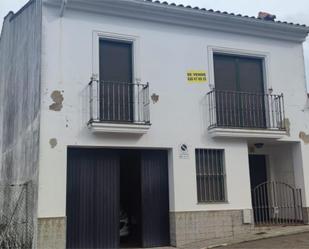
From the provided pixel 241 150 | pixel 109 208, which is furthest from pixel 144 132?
pixel 241 150

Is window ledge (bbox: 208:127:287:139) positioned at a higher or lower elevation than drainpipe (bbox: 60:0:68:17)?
lower

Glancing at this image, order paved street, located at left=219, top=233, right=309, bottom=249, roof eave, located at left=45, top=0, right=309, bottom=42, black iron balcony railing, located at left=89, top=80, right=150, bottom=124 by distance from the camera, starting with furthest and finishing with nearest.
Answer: roof eave, located at left=45, top=0, right=309, bottom=42 < black iron balcony railing, located at left=89, top=80, right=150, bottom=124 < paved street, located at left=219, top=233, right=309, bottom=249

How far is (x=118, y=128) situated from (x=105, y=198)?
1.81 m

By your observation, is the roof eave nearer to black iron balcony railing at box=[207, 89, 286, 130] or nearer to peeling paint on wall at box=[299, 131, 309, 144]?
black iron balcony railing at box=[207, 89, 286, 130]

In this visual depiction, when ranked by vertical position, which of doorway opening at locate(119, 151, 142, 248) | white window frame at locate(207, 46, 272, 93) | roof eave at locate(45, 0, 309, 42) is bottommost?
doorway opening at locate(119, 151, 142, 248)

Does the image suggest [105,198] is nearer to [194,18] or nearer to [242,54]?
[194,18]

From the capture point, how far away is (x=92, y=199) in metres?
11.2

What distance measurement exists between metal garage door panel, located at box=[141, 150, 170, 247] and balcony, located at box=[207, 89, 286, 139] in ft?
5.51

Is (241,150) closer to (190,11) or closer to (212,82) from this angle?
(212,82)

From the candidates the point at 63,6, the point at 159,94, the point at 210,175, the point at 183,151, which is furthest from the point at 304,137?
the point at 63,6

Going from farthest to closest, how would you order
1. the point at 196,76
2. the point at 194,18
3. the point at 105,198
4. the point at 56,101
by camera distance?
1. the point at 194,18
2. the point at 196,76
3. the point at 105,198
4. the point at 56,101

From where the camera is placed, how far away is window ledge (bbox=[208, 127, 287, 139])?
39.7 ft

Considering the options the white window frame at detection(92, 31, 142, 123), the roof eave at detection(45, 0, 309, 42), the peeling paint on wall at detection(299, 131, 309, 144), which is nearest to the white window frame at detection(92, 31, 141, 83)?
the white window frame at detection(92, 31, 142, 123)

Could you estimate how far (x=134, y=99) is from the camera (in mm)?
11656
